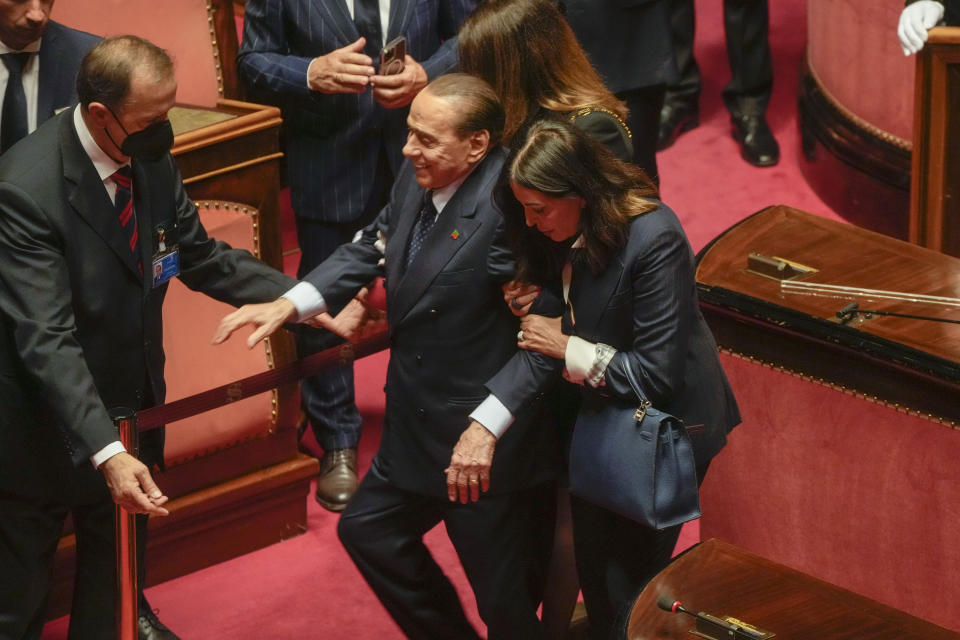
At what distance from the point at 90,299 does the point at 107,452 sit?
31cm

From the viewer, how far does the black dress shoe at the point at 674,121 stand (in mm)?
5973

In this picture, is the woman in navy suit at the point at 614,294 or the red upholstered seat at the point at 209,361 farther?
the red upholstered seat at the point at 209,361

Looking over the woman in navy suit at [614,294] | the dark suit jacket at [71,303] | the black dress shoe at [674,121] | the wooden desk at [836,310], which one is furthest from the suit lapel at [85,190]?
the black dress shoe at [674,121]

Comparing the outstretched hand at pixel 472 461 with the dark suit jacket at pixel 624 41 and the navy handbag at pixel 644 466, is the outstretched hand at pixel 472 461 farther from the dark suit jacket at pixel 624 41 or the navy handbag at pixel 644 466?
the dark suit jacket at pixel 624 41

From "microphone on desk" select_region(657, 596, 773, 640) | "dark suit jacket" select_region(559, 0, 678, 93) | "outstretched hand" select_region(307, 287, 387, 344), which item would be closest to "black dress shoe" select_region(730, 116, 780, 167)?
"dark suit jacket" select_region(559, 0, 678, 93)

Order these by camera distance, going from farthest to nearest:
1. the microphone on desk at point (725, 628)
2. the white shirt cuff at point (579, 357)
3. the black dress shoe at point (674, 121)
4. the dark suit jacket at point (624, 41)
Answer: the black dress shoe at point (674, 121) → the dark suit jacket at point (624, 41) → the white shirt cuff at point (579, 357) → the microphone on desk at point (725, 628)

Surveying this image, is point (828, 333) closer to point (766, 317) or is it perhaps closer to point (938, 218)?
point (766, 317)

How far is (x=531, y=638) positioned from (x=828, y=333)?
2.84 feet

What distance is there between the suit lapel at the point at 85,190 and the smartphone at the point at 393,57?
0.95 metres

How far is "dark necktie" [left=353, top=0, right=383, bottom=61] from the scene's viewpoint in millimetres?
3889

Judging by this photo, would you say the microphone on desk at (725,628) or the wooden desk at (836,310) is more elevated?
the wooden desk at (836,310)

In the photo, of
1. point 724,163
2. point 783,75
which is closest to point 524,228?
point 724,163

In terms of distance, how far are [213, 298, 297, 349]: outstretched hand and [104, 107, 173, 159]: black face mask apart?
0.40 meters

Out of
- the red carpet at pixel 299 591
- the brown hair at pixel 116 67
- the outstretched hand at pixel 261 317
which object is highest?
the brown hair at pixel 116 67
